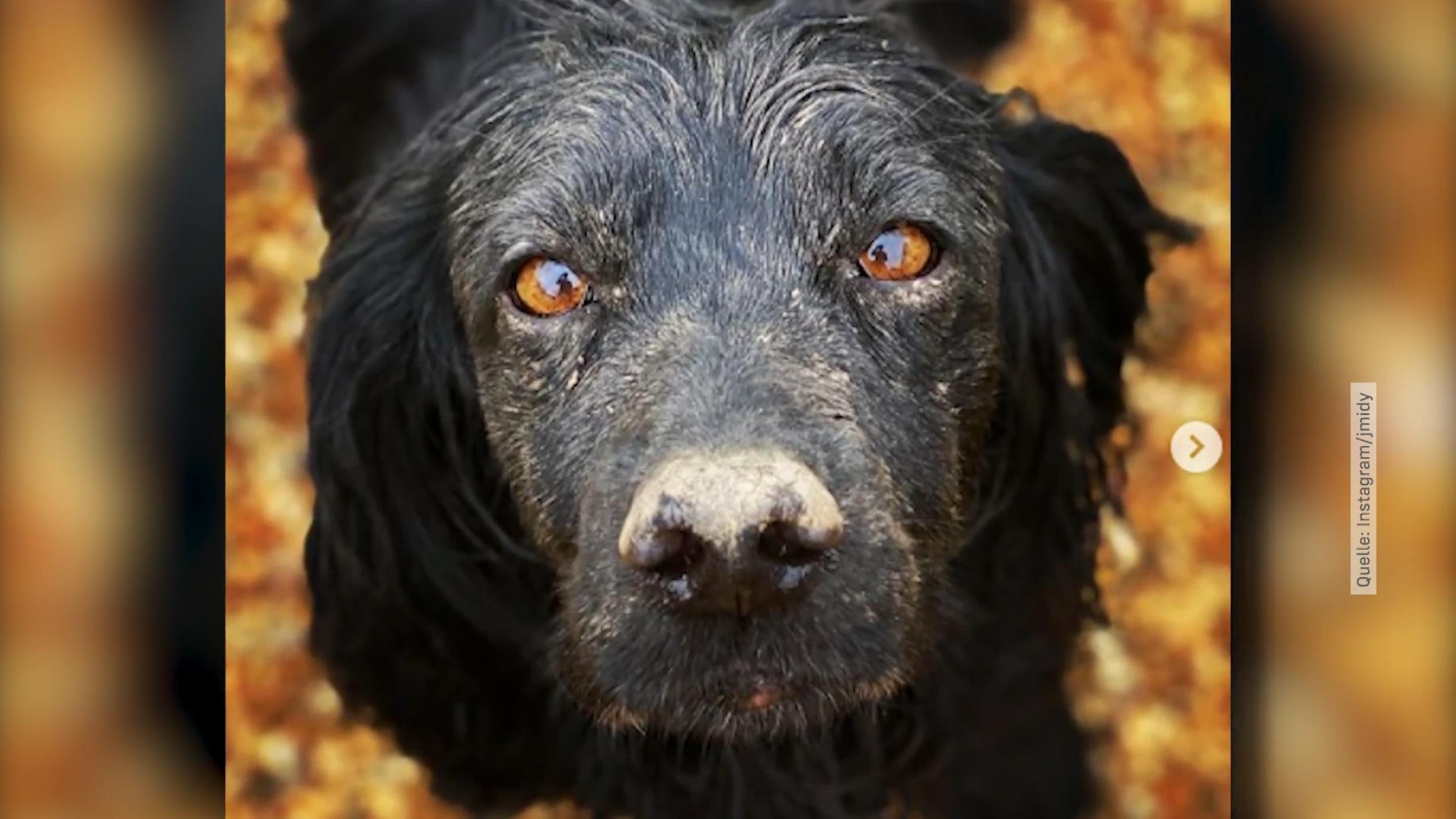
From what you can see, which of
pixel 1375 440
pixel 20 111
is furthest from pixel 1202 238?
pixel 20 111

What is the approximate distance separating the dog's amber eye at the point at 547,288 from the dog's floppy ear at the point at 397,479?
6.8 inches

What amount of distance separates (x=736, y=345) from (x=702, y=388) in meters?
0.08

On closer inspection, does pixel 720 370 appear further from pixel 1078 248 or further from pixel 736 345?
pixel 1078 248

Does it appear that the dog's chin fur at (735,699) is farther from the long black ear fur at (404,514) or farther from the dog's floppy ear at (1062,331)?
the dog's floppy ear at (1062,331)

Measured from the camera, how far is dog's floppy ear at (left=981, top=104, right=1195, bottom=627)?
5.92 ft

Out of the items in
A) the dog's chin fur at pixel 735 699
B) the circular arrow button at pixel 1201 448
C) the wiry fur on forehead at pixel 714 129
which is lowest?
the dog's chin fur at pixel 735 699

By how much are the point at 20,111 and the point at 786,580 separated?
126 cm

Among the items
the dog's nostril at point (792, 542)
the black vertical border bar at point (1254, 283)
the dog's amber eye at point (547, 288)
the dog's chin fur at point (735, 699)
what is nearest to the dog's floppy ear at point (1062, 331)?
the black vertical border bar at point (1254, 283)

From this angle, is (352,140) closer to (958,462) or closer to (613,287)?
(613,287)

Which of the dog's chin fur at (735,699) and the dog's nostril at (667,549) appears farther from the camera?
the dog's chin fur at (735,699)

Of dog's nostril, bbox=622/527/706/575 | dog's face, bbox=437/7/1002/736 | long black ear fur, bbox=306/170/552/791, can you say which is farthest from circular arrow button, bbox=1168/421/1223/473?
long black ear fur, bbox=306/170/552/791

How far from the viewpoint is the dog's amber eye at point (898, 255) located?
1646mm

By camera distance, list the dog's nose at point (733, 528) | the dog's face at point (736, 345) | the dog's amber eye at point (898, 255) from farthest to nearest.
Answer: the dog's amber eye at point (898, 255)
the dog's face at point (736, 345)
the dog's nose at point (733, 528)

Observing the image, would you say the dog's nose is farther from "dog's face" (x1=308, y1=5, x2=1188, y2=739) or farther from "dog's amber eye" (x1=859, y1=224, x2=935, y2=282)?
"dog's amber eye" (x1=859, y1=224, x2=935, y2=282)
